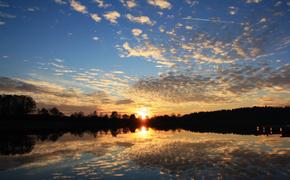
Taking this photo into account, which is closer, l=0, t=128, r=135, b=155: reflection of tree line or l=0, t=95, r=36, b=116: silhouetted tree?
l=0, t=128, r=135, b=155: reflection of tree line

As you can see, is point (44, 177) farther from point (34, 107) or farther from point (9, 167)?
point (34, 107)

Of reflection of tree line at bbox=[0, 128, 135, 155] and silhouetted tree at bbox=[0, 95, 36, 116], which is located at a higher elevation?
silhouetted tree at bbox=[0, 95, 36, 116]

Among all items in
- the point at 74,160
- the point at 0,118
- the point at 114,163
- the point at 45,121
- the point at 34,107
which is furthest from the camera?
the point at 34,107

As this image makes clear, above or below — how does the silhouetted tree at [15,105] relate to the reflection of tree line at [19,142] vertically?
above

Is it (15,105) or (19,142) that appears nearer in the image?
(19,142)

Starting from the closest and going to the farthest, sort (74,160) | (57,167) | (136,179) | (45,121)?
(136,179) < (57,167) < (74,160) < (45,121)

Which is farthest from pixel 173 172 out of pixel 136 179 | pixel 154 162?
pixel 154 162

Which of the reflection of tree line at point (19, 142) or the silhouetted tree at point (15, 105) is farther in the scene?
the silhouetted tree at point (15, 105)

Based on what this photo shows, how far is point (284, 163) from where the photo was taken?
2367 centimetres

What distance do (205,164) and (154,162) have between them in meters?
4.50

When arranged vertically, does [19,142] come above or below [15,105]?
below

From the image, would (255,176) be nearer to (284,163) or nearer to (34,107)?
(284,163)

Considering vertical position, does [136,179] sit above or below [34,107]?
below

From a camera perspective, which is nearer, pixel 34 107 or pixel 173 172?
pixel 173 172
